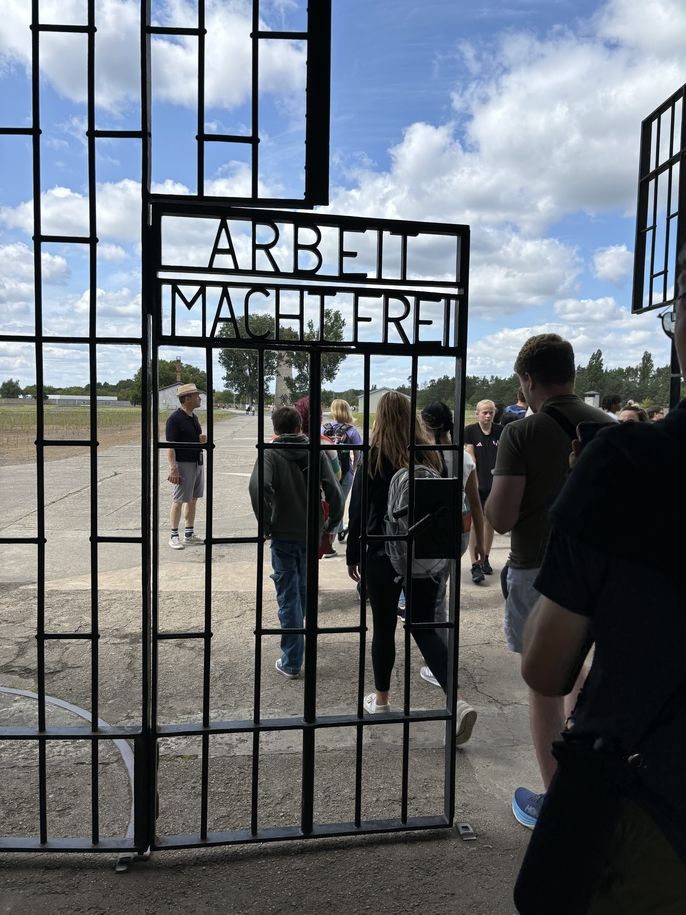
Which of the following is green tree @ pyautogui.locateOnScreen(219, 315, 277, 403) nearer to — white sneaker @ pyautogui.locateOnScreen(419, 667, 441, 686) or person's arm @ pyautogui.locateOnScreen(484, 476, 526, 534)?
person's arm @ pyautogui.locateOnScreen(484, 476, 526, 534)

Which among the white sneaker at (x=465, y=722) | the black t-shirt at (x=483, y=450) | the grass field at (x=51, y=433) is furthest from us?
the grass field at (x=51, y=433)

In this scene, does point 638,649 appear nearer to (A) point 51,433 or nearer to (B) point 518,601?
(B) point 518,601

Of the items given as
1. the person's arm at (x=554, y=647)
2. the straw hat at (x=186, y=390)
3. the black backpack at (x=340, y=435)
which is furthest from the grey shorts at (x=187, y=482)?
the person's arm at (x=554, y=647)

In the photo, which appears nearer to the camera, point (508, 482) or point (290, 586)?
point (508, 482)

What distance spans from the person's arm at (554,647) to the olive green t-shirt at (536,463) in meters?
1.59

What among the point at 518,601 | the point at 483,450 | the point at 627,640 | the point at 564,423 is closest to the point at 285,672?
the point at 518,601

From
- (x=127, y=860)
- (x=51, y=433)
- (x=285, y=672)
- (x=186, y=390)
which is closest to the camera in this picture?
(x=127, y=860)

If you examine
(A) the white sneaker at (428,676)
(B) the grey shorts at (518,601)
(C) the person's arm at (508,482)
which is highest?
(C) the person's arm at (508,482)

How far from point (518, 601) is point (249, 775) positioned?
156 cm

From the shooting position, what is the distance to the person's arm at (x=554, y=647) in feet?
4.05

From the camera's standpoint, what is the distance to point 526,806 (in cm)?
300

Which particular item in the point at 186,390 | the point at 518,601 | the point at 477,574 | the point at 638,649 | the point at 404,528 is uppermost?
the point at 186,390

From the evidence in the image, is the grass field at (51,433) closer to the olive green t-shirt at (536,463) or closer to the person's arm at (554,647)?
the olive green t-shirt at (536,463)

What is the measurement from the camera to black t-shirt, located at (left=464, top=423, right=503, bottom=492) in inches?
296
